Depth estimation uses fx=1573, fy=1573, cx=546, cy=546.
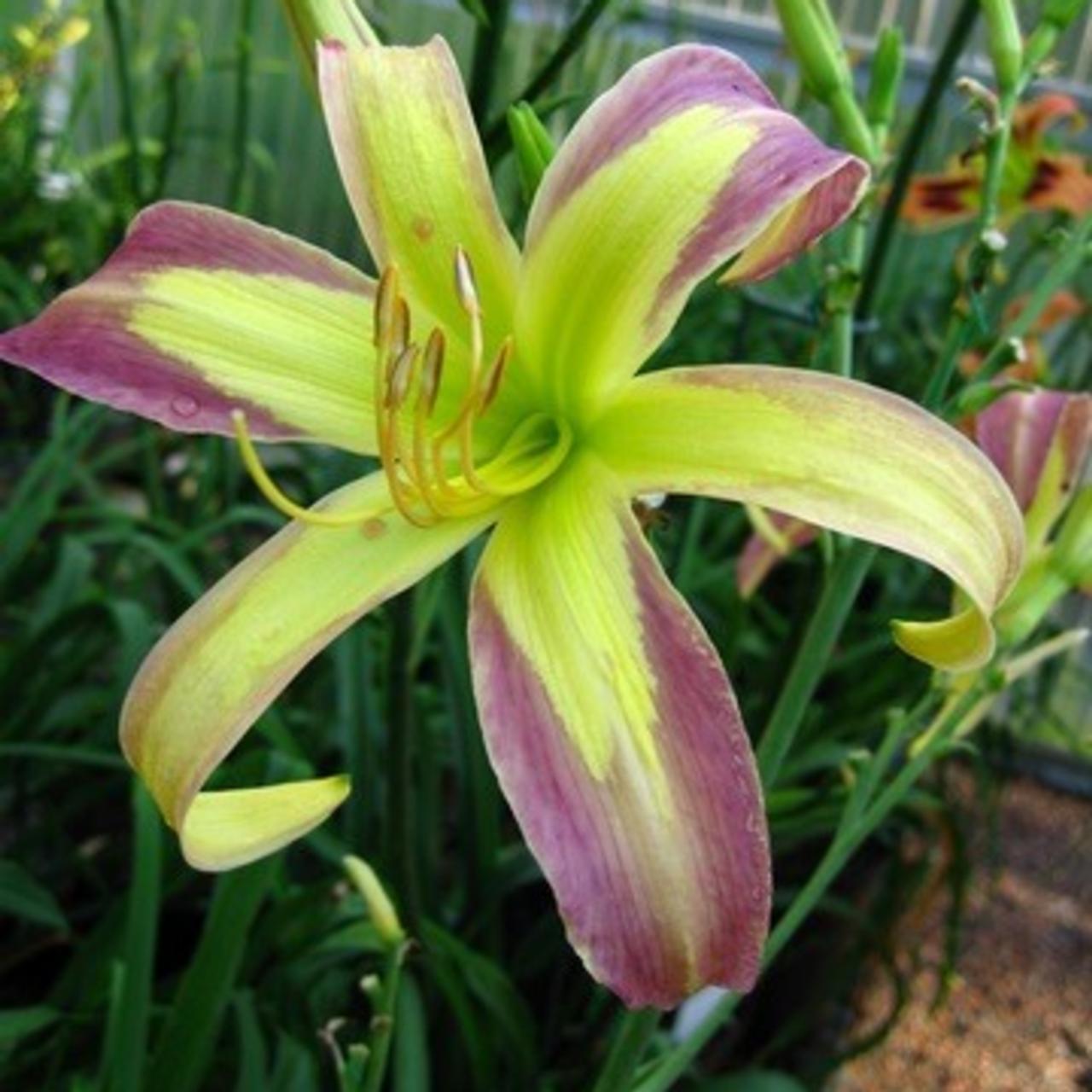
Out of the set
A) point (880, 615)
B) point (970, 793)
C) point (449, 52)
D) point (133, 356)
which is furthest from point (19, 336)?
point (970, 793)

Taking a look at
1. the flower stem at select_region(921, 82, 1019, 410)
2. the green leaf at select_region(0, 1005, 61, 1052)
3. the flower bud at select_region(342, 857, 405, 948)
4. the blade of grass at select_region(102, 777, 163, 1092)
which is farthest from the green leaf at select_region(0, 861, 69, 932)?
the flower stem at select_region(921, 82, 1019, 410)

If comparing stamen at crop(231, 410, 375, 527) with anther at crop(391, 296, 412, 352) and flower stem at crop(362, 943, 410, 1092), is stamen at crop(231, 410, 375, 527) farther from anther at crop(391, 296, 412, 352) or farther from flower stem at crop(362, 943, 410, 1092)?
flower stem at crop(362, 943, 410, 1092)

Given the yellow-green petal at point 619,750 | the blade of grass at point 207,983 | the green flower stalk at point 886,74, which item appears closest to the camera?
the yellow-green petal at point 619,750

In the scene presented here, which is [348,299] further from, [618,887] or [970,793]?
[970,793]

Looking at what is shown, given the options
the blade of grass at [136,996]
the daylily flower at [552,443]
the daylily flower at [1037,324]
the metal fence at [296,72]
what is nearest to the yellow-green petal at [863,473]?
the daylily flower at [552,443]

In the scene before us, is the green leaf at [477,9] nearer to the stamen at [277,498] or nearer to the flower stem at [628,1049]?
the stamen at [277,498]

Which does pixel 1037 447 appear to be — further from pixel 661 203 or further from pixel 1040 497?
pixel 661 203
